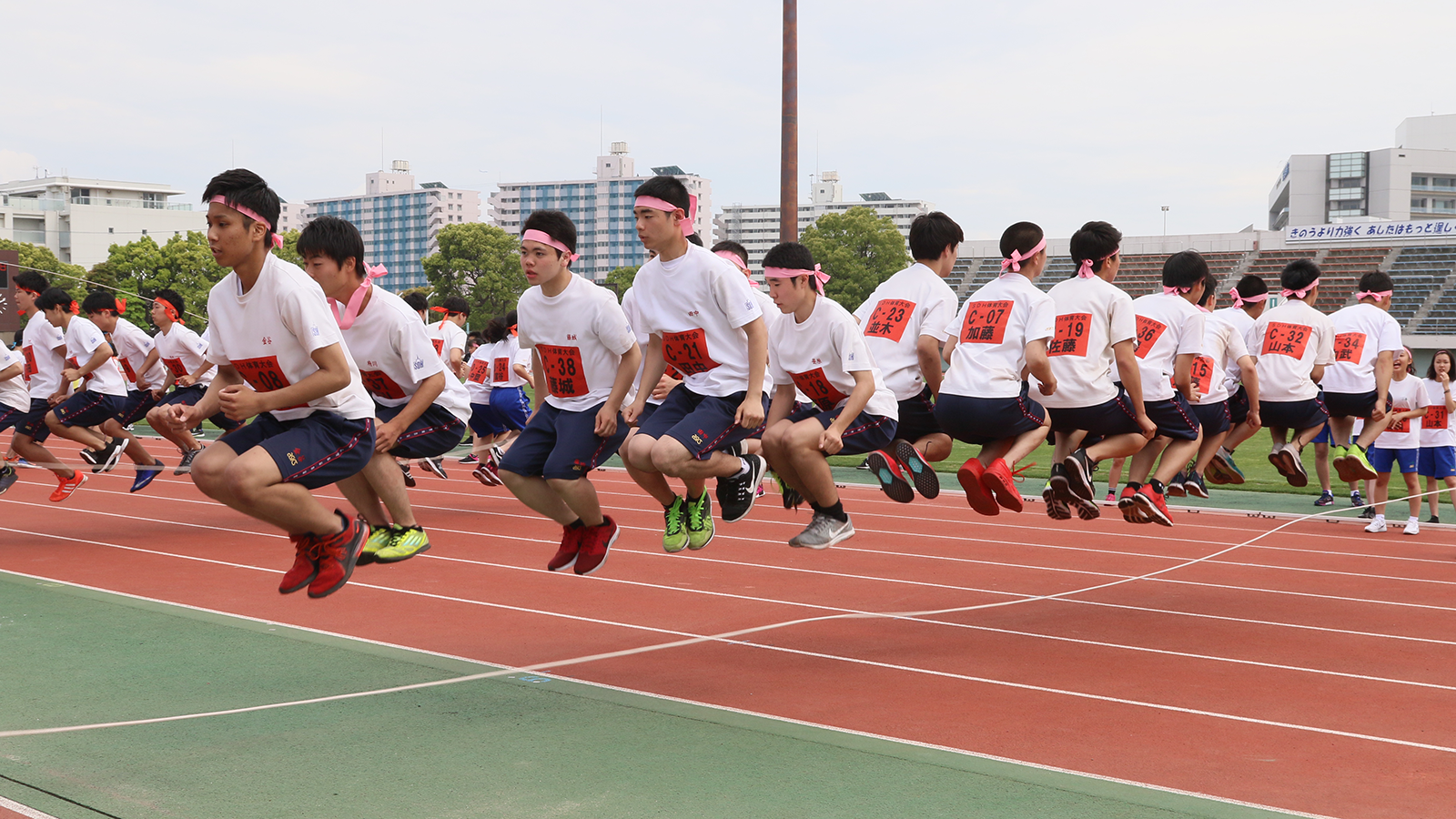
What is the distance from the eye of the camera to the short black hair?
626cm

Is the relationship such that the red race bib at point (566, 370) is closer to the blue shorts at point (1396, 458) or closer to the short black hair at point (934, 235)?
the short black hair at point (934, 235)

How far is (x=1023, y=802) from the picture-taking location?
4043 mm

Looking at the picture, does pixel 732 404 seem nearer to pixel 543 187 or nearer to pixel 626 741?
pixel 626 741

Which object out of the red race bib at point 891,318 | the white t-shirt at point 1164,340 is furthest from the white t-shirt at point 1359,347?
the red race bib at point 891,318

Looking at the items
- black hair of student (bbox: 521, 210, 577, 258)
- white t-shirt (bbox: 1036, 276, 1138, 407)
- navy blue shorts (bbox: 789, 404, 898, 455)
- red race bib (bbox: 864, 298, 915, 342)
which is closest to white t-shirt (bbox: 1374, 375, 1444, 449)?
white t-shirt (bbox: 1036, 276, 1138, 407)

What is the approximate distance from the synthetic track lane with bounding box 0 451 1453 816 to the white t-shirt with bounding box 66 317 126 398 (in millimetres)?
1235

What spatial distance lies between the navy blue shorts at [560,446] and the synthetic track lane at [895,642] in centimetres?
107

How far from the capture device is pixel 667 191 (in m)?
5.46

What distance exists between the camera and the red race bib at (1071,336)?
6.33m

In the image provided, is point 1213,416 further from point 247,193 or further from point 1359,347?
point 247,193

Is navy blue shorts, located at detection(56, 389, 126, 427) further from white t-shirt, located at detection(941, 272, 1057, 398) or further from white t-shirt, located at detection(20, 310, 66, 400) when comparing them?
white t-shirt, located at detection(941, 272, 1057, 398)

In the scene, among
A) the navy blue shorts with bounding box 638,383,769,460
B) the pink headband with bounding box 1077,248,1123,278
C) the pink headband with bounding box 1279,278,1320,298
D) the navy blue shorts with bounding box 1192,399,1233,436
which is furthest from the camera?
the pink headband with bounding box 1279,278,1320,298

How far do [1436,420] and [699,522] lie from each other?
767 centimetres

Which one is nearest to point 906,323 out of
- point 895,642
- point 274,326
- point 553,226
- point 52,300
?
point 895,642
